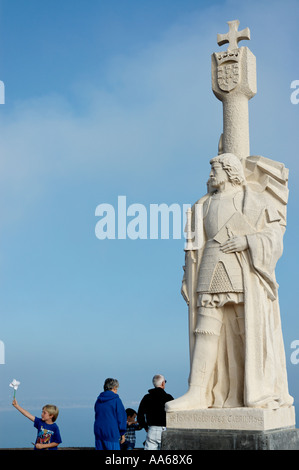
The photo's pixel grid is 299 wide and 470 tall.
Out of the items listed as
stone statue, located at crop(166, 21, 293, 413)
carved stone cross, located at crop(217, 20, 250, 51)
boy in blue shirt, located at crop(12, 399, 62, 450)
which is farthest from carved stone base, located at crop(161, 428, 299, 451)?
carved stone cross, located at crop(217, 20, 250, 51)

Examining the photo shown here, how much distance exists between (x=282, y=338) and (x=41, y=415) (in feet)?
10.5

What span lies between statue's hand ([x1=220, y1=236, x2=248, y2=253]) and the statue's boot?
1107mm

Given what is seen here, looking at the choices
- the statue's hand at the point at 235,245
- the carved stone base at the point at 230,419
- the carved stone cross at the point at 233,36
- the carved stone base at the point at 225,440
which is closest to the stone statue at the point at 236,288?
the statue's hand at the point at 235,245

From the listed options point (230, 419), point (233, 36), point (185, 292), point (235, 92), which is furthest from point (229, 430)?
point (233, 36)

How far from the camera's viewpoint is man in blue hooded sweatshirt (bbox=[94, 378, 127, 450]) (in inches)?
311

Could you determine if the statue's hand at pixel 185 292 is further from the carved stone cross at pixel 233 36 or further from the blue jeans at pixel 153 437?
the carved stone cross at pixel 233 36

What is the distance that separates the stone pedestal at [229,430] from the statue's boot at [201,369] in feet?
0.76

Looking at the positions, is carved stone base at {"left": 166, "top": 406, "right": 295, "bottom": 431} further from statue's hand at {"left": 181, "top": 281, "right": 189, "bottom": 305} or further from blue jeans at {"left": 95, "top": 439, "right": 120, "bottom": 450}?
statue's hand at {"left": 181, "top": 281, "right": 189, "bottom": 305}

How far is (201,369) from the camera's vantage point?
768 cm
